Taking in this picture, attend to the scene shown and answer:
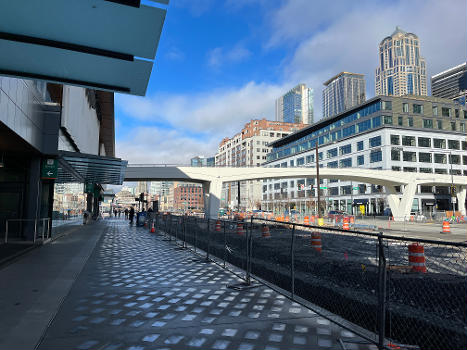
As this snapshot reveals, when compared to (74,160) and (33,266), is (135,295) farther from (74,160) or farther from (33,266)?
(74,160)

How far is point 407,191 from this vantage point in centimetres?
5662

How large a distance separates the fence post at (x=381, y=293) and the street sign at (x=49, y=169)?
14.8m

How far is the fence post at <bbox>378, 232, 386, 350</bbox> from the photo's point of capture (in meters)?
3.86

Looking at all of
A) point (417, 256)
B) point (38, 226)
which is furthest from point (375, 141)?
point (417, 256)


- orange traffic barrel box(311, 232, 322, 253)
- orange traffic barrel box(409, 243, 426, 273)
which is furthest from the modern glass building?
orange traffic barrel box(409, 243, 426, 273)

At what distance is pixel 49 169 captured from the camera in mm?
14984

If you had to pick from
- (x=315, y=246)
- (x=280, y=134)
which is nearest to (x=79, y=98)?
(x=315, y=246)

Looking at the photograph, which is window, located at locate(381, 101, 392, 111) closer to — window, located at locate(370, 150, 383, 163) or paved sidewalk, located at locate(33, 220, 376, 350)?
window, located at locate(370, 150, 383, 163)

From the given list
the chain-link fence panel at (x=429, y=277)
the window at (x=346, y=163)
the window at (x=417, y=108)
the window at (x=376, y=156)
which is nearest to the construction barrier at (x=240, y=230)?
the chain-link fence panel at (x=429, y=277)

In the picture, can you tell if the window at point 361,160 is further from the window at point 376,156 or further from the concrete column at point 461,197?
the concrete column at point 461,197

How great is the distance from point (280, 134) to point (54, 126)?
14207cm

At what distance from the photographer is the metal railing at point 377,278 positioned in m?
4.09

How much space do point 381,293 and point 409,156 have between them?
7515 centimetres

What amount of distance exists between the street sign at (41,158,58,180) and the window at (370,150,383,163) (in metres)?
66.0
